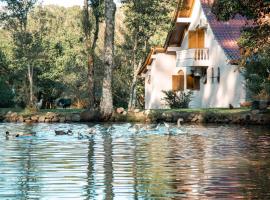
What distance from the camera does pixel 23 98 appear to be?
58.8 metres

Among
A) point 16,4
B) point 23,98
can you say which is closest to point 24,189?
point 16,4

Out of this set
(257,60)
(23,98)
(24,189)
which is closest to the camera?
(24,189)

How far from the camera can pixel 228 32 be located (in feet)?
151

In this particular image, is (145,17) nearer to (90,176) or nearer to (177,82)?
(177,82)

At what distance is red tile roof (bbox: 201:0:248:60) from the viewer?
4391 centimetres

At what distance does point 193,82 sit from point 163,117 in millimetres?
14844

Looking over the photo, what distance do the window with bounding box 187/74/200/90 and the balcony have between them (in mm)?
1283

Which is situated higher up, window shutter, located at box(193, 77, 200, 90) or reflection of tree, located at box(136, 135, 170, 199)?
window shutter, located at box(193, 77, 200, 90)

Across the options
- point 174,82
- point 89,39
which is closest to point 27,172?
point 89,39

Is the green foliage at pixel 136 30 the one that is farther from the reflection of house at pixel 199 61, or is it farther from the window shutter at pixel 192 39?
the window shutter at pixel 192 39

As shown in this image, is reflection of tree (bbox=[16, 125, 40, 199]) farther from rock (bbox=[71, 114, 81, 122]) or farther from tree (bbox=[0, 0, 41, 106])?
tree (bbox=[0, 0, 41, 106])

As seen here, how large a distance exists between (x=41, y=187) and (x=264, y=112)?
23.1 metres

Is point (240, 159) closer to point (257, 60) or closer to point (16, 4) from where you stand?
point (257, 60)

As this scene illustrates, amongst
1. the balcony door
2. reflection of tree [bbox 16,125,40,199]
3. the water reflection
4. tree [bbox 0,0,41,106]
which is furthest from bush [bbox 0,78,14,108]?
reflection of tree [bbox 16,125,40,199]
